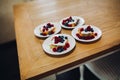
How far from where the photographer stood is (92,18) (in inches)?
49.4

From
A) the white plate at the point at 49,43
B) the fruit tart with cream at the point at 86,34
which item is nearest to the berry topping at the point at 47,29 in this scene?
the white plate at the point at 49,43

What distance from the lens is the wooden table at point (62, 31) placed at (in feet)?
2.81

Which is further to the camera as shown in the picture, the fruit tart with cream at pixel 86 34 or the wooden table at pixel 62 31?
the fruit tart with cream at pixel 86 34

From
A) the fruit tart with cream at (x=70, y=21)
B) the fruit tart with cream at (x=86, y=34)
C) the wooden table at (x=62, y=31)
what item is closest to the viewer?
the wooden table at (x=62, y=31)

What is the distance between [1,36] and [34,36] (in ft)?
4.06

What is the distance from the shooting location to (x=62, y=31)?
3.74 feet

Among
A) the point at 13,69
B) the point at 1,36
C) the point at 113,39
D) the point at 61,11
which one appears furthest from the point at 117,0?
the point at 1,36

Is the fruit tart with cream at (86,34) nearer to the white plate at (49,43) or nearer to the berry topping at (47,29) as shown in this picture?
the white plate at (49,43)

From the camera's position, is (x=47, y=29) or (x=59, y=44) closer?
(x=59, y=44)

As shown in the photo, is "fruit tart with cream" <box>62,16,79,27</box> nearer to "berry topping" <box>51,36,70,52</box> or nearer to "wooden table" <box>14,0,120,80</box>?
"wooden table" <box>14,0,120,80</box>

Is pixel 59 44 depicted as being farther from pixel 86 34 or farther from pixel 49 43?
pixel 86 34

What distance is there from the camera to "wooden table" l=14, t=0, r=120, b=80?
86 cm

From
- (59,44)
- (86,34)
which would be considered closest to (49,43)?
(59,44)

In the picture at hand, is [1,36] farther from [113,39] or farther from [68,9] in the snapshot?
[113,39]
